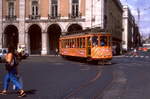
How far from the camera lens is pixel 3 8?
60.6 meters

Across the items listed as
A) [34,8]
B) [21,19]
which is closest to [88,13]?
[34,8]

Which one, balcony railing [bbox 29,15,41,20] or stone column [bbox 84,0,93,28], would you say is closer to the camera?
stone column [bbox 84,0,93,28]

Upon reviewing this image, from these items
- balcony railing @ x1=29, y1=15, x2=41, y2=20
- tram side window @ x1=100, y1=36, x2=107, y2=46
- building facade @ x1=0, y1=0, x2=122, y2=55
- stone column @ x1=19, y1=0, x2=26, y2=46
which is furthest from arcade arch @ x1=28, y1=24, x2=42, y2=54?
tram side window @ x1=100, y1=36, x2=107, y2=46

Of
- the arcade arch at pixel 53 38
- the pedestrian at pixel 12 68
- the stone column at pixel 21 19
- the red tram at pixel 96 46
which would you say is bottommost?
the pedestrian at pixel 12 68

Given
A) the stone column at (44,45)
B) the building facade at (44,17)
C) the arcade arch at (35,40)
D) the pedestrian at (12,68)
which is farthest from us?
the arcade arch at (35,40)

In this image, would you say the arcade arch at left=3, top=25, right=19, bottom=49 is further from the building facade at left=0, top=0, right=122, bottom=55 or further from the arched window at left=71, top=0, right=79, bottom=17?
the arched window at left=71, top=0, right=79, bottom=17

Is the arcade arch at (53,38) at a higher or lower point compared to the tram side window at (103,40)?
higher

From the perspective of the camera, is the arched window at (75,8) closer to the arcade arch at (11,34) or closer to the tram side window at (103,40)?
the arcade arch at (11,34)

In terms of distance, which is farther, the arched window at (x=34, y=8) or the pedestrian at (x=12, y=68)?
the arched window at (x=34, y=8)

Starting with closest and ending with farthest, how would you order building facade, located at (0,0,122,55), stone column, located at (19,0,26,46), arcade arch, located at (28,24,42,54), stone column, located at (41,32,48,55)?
building facade, located at (0,0,122,55) → stone column, located at (41,32,48,55) → stone column, located at (19,0,26,46) → arcade arch, located at (28,24,42,54)

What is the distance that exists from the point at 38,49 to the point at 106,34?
32.9m

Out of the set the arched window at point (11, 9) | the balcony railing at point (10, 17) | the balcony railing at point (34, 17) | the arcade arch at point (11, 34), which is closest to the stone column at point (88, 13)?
the balcony railing at point (34, 17)

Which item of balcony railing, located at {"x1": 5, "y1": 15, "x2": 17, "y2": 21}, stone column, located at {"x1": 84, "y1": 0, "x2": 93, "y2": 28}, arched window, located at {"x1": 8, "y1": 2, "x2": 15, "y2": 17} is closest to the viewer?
stone column, located at {"x1": 84, "y1": 0, "x2": 93, "y2": 28}

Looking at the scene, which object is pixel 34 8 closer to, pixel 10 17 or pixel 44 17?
pixel 44 17
